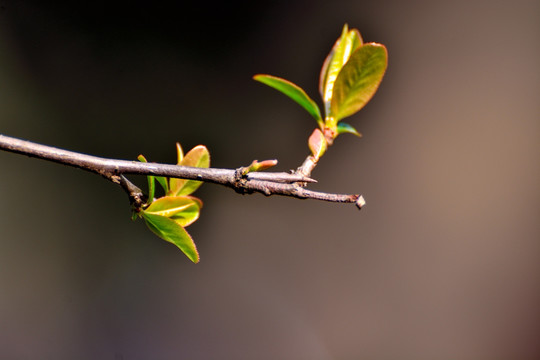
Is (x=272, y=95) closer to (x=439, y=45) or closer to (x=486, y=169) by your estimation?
(x=439, y=45)

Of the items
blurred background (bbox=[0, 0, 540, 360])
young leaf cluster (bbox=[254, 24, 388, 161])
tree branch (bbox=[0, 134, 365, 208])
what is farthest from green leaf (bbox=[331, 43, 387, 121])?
blurred background (bbox=[0, 0, 540, 360])

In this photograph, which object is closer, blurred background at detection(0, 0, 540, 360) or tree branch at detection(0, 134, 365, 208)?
tree branch at detection(0, 134, 365, 208)

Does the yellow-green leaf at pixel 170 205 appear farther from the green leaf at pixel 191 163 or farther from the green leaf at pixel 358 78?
the green leaf at pixel 358 78

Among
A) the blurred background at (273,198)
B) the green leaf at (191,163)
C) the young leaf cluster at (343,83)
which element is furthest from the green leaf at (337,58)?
the blurred background at (273,198)

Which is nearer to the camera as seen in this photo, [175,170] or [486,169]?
[175,170]

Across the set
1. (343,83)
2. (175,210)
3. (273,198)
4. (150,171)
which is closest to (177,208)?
(175,210)

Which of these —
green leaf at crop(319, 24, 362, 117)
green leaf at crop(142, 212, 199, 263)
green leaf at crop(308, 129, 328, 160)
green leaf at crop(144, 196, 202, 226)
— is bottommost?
green leaf at crop(142, 212, 199, 263)

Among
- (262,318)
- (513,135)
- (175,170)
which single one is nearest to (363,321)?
(262,318)

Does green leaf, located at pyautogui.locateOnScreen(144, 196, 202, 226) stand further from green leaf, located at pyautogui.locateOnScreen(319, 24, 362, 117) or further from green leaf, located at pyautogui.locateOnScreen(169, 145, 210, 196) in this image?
green leaf, located at pyautogui.locateOnScreen(319, 24, 362, 117)
